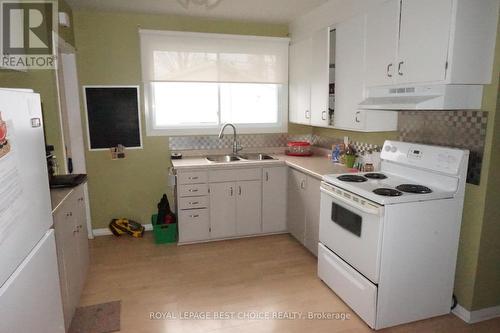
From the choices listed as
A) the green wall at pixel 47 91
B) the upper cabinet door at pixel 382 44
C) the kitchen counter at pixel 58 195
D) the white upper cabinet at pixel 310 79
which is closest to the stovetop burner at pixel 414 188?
the upper cabinet door at pixel 382 44

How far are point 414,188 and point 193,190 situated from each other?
85.0 inches

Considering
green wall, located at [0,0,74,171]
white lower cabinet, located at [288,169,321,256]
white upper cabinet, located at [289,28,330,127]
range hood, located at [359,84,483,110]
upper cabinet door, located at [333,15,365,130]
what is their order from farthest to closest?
white upper cabinet, located at [289,28,330,127] < white lower cabinet, located at [288,169,321,256] < upper cabinet door, located at [333,15,365,130] < green wall, located at [0,0,74,171] < range hood, located at [359,84,483,110]

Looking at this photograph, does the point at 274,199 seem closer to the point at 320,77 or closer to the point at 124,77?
the point at 320,77

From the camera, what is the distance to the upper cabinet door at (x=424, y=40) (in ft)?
6.66

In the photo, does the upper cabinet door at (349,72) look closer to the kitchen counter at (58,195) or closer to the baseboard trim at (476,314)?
the baseboard trim at (476,314)

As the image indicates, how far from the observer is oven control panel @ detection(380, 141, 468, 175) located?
88.2 inches

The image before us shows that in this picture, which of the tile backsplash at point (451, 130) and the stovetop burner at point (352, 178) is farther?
the stovetop burner at point (352, 178)

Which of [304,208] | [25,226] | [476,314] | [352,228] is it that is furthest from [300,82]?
[25,226]

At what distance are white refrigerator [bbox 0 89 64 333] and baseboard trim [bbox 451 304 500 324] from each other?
2.59m

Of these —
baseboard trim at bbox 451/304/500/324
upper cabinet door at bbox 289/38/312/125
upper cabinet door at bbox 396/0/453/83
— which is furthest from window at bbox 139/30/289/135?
baseboard trim at bbox 451/304/500/324

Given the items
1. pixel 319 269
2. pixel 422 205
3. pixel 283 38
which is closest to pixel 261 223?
pixel 319 269

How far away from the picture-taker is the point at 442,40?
204 cm

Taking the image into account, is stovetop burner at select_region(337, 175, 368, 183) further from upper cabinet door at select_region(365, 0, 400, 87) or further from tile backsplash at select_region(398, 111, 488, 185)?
upper cabinet door at select_region(365, 0, 400, 87)

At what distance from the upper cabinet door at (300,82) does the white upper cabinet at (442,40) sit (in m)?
1.32
